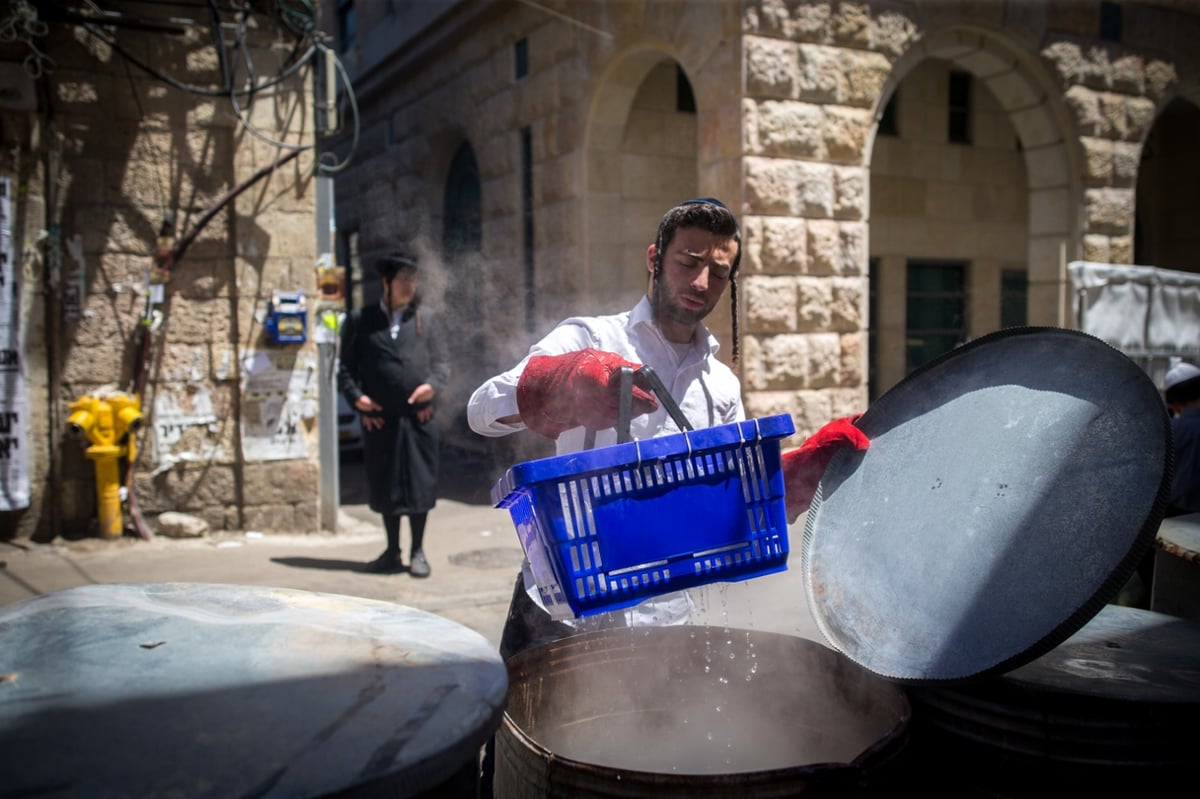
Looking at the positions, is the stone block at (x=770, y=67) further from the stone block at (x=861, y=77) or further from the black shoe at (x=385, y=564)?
the black shoe at (x=385, y=564)

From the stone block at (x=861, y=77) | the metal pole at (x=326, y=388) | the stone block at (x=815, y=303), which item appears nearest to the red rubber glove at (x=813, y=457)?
the stone block at (x=815, y=303)

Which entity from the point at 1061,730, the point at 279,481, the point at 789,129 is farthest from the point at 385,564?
the point at 1061,730

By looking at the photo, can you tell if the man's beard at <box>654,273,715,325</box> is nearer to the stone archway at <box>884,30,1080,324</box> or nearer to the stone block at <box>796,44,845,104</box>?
the stone block at <box>796,44,845,104</box>

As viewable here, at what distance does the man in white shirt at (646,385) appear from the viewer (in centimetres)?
201

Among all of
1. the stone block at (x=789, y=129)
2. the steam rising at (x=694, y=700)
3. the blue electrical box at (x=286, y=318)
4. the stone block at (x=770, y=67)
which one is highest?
the stone block at (x=770, y=67)

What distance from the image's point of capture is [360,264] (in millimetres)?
14398

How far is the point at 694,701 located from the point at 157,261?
6.15 m

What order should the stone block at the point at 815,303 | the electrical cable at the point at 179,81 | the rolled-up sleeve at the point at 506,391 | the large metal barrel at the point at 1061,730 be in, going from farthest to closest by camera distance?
the stone block at the point at 815,303 → the electrical cable at the point at 179,81 → the rolled-up sleeve at the point at 506,391 → the large metal barrel at the point at 1061,730

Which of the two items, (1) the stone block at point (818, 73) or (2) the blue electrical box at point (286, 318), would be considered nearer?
(1) the stone block at point (818, 73)

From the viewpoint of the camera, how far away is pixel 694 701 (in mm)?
2127

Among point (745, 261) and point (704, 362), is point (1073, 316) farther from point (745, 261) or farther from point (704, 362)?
point (704, 362)

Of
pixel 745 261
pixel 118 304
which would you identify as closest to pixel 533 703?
pixel 745 261

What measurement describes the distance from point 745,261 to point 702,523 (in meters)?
5.19

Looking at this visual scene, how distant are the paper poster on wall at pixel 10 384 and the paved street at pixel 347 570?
1.52ft
